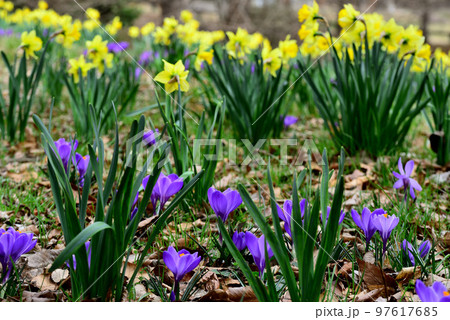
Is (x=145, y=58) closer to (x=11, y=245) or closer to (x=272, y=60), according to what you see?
(x=272, y=60)

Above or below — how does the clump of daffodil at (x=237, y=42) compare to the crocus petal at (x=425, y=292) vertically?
above

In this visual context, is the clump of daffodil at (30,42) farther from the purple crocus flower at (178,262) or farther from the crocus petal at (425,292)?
the crocus petal at (425,292)

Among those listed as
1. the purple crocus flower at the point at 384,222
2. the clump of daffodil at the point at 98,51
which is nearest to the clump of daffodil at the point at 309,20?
the clump of daffodil at the point at 98,51

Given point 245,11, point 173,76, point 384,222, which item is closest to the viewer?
point 384,222

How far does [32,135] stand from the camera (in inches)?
102

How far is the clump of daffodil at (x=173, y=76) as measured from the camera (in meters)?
1.55

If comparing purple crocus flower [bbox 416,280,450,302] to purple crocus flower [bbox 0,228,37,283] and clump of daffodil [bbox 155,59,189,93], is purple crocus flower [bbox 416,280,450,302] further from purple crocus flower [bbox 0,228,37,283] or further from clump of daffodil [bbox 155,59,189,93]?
clump of daffodil [bbox 155,59,189,93]

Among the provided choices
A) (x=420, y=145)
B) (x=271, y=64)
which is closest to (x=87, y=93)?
(x=271, y=64)

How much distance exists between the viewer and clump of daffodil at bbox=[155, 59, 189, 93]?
1.55 meters

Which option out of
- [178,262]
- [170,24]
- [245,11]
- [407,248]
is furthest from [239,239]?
[245,11]

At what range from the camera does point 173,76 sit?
5.16ft

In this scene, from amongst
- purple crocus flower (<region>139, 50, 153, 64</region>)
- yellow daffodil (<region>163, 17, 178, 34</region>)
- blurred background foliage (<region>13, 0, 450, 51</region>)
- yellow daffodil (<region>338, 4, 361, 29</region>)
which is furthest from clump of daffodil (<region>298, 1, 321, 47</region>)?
blurred background foliage (<region>13, 0, 450, 51</region>)
